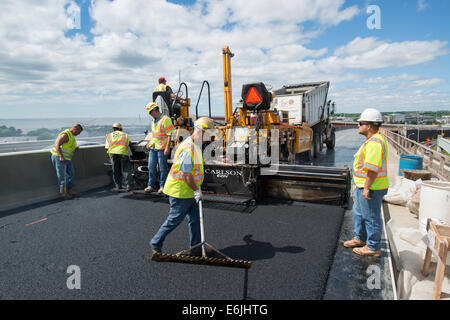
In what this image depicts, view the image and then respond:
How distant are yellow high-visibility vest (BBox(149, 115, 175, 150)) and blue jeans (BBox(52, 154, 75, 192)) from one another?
6.98 feet

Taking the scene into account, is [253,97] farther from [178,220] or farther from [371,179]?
[178,220]

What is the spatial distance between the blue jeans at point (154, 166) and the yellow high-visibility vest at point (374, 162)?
3673mm

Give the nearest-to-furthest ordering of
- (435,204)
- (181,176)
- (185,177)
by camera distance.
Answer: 1. (185,177)
2. (181,176)
3. (435,204)

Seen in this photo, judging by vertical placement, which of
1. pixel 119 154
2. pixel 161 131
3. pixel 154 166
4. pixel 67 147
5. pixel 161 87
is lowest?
pixel 154 166

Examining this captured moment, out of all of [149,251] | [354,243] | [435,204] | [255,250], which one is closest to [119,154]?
[149,251]

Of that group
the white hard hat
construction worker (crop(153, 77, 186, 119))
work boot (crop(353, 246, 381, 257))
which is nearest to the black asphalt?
work boot (crop(353, 246, 381, 257))

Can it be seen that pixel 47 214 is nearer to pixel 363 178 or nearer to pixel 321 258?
pixel 321 258

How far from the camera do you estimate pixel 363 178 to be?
330 cm

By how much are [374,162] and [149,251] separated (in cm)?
294

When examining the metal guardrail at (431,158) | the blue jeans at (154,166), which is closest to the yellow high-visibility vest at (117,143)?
the blue jeans at (154,166)

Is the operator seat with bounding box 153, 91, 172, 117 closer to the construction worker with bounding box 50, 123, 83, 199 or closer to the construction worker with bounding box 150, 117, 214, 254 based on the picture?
the construction worker with bounding box 50, 123, 83, 199

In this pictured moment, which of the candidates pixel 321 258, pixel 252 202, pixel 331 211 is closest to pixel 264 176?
pixel 252 202

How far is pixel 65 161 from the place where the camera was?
19.6 ft
